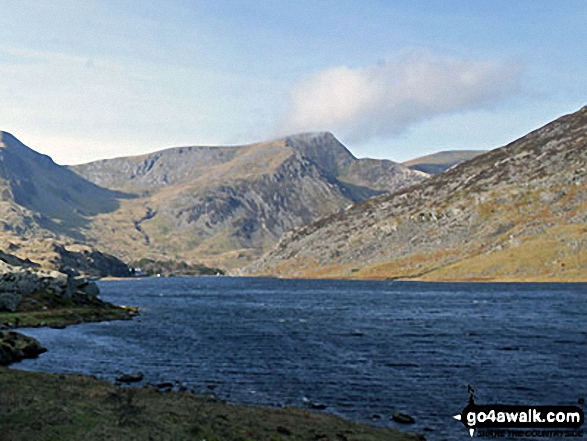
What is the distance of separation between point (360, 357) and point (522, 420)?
32.0 metres

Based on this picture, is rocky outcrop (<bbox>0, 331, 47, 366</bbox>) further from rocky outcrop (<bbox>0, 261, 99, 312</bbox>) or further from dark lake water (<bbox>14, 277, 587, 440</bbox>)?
rocky outcrop (<bbox>0, 261, 99, 312</bbox>)

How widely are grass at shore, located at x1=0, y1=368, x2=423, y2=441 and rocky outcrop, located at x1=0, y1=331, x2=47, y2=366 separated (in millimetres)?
22480

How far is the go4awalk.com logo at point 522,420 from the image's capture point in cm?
4259

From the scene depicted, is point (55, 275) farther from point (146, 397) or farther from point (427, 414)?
point (427, 414)

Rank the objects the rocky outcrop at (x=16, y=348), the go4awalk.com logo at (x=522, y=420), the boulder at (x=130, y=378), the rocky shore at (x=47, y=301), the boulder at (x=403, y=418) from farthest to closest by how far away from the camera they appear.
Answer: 1. the rocky shore at (x=47, y=301)
2. the rocky outcrop at (x=16, y=348)
3. the boulder at (x=130, y=378)
4. the boulder at (x=403, y=418)
5. the go4awalk.com logo at (x=522, y=420)

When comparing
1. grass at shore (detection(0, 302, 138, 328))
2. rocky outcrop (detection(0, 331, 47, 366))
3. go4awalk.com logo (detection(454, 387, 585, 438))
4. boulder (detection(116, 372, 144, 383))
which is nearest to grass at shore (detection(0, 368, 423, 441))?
go4awalk.com logo (detection(454, 387, 585, 438))

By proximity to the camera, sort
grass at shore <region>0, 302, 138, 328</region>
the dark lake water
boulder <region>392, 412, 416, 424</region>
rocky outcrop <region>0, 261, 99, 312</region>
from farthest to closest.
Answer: rocky outcrop <region>0, 261, 99, 312</region> → grass at shore <region>0, 302, 138, 328</region> → the dark lake water → boulder <region>392, 412, 416, 424</region>

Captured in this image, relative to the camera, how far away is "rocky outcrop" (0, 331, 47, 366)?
2804 inches

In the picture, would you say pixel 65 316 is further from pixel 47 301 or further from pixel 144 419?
pixel 144 419

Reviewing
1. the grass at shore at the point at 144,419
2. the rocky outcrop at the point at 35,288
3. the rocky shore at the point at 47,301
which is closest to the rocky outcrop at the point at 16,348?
→ the grass at shore at the point at 144,419

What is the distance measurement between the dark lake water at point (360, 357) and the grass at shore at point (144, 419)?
6.03 m

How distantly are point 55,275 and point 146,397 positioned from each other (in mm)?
110337

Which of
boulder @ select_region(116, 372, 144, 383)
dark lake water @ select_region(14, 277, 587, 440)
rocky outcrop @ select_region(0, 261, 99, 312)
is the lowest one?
dark lake water @ select_region(14, 277, 587, 440)

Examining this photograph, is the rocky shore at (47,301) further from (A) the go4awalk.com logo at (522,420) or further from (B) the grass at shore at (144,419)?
(A) the go4awalk.com logo at (522,420)
